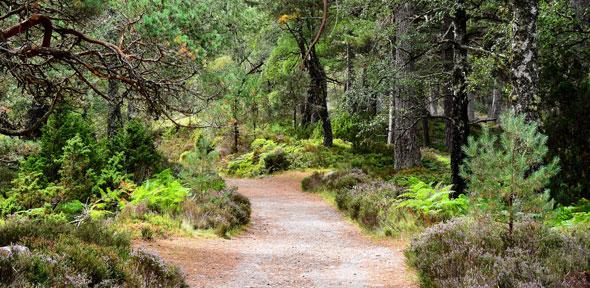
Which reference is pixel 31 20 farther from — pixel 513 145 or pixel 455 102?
pixel 455 102

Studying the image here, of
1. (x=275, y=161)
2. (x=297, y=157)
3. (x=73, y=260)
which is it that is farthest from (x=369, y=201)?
(x=275, y=161)

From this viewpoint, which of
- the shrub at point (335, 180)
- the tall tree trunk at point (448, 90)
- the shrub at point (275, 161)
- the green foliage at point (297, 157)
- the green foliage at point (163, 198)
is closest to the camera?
the green foliage at point (163, 198)

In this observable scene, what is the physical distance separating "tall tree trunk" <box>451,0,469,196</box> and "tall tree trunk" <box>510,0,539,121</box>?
2.28m

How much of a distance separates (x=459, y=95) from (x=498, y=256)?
18.5ft

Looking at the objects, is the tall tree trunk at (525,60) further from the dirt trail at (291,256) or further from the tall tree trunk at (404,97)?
the tall tree trunk at (404,97)

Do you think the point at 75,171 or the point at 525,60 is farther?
the point at 75,171

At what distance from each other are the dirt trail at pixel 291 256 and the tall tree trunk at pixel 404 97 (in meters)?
3.89

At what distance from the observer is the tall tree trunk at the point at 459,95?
10234 millimetres

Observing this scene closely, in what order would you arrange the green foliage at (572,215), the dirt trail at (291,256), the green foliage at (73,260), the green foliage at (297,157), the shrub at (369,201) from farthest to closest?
the green foliage at (297,157) → the shrub at (369,201) → the green foliage at (572,215) → the dirt trail at (291,256) → the green foliage at (73,260)

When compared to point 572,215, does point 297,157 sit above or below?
above

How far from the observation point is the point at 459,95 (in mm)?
10516

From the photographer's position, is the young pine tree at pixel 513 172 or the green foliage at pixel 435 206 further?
the green foliage at pixel 435 206

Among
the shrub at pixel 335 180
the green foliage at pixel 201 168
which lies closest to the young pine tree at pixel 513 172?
the green foliage at pixel 201 168

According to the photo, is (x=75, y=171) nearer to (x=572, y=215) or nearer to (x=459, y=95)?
(x=459, y=95)
